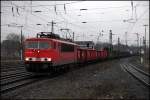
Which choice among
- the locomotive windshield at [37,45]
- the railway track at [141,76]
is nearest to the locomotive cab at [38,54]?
the locomotive windshield at [37,45]

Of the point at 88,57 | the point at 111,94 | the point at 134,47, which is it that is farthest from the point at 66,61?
the point at 134,47

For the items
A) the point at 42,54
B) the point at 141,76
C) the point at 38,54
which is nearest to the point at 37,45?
the point at 38,54

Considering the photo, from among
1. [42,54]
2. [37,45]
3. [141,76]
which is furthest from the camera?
[141,76]

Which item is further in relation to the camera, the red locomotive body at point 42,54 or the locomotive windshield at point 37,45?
the locomotive windshield at point 37,45

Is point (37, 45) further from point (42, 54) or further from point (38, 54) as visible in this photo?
point (42, 54)

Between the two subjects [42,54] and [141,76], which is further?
[141,76]

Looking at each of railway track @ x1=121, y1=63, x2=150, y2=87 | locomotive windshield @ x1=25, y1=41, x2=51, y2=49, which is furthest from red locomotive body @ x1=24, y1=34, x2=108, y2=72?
railway track @ x1=121, y1=63, x2=150, y2=87

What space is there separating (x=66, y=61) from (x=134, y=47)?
160 metres

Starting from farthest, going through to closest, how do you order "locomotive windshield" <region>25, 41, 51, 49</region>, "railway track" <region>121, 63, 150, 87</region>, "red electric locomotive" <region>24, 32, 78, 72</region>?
"locomotive windshield" <region>25, 41, 51, 49</region>
"red electric locomotive" <region>24, 32, 78, 72</region>
"railway track" <region>121, 63, 150, 87</region>

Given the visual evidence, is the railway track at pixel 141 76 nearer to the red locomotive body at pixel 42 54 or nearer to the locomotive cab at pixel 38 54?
the red locomotive body at pixel 42 54

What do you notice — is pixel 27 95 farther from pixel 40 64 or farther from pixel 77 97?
pixel 40 64

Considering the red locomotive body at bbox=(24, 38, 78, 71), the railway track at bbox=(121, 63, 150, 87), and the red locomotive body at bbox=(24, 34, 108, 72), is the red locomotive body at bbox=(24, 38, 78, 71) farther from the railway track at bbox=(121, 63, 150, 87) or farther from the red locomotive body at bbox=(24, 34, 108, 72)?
the railway track at bbox=(121, 63, 150, 87)

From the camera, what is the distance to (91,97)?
1207 centimetres

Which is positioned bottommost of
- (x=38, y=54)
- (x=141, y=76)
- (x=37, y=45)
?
(x=141, y=76)
